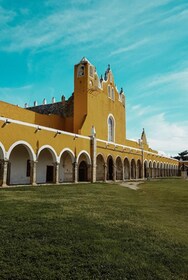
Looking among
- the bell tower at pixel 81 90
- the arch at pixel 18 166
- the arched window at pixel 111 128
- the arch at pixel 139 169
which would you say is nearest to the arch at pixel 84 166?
the bell tower at pixel 81 90

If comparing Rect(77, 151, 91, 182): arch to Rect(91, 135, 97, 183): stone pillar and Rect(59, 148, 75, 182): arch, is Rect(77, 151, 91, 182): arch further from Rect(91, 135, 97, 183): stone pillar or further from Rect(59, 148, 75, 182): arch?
Rect(59, 148, 75, 182): arch

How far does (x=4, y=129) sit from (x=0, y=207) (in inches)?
273

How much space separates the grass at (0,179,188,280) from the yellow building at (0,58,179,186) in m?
7.79

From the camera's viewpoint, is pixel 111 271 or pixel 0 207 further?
pixel 0 207

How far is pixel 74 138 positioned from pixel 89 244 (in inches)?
589

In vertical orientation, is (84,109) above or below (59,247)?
above

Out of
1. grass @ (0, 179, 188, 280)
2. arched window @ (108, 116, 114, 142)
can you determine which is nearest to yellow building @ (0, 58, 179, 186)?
arched window @ (108, 116, 114, 142)

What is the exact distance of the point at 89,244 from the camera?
188 inches

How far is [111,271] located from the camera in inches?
151

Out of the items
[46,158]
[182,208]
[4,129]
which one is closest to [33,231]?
[182,208]

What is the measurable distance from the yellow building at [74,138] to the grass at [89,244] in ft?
25.6

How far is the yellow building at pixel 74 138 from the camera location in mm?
15445

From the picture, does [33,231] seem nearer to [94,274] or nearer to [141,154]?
[94,274]

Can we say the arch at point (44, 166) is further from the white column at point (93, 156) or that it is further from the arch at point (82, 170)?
the white column at point (93, 156)
